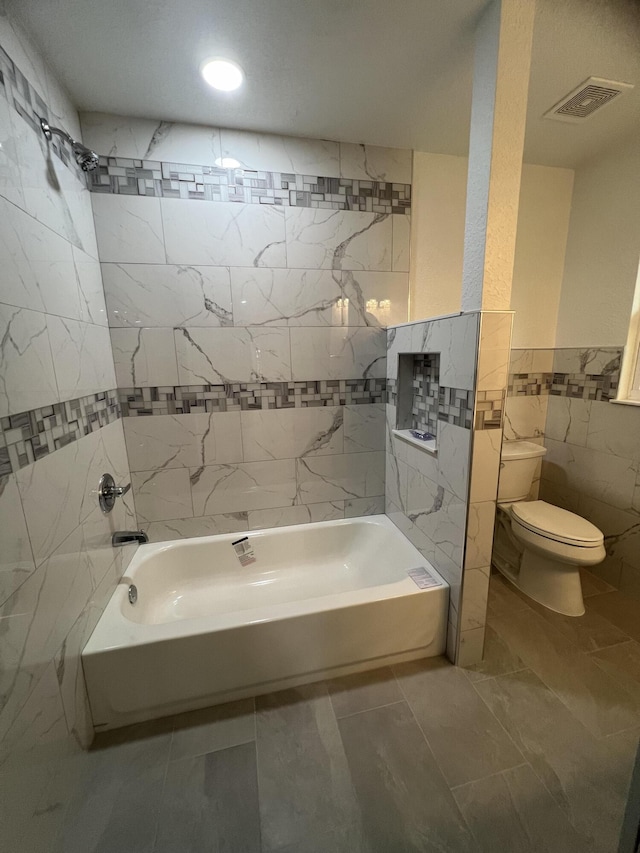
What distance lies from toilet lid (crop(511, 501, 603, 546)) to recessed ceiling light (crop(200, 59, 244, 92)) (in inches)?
95.2

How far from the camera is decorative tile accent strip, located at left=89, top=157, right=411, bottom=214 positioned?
1.58m

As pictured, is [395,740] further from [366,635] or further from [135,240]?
[135,240]

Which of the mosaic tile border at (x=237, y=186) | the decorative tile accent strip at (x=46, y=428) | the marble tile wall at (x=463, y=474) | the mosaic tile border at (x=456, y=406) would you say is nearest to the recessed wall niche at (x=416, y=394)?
the marble tile wall at (x=463, y=474)

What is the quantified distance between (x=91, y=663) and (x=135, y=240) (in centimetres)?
181

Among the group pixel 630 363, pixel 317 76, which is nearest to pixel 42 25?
pixel 317 76

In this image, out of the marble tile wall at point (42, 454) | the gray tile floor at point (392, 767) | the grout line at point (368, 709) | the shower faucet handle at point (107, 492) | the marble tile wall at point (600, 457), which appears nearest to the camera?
the marble tile wall at point (42, 454)

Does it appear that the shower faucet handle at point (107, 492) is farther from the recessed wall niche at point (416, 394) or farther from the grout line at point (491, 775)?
the grout line at point (491, 775)

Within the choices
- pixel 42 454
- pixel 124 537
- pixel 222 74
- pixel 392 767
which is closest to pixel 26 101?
pixel 222 74

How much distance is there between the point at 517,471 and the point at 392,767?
5.07 ft

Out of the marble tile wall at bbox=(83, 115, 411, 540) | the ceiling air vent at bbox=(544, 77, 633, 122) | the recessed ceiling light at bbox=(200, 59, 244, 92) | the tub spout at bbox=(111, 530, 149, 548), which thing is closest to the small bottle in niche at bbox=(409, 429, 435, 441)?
the marble tile wall at bbox=(83, 115, 411, 540)

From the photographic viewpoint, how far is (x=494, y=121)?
1099 millimetres

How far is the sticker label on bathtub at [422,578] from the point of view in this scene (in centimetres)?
149

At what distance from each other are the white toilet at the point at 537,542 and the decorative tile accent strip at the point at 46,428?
212 cm

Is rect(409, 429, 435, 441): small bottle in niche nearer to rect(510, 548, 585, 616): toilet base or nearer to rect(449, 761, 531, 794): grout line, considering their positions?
rect(510, 548, 585, 616): toilet base
